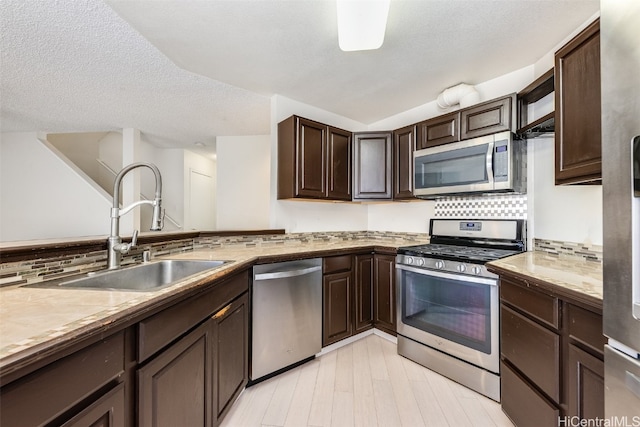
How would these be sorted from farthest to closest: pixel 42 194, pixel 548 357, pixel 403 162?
pixel 42 194 < pixel 403 162 < pixel 548 357

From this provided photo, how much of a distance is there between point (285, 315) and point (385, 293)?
1.01m

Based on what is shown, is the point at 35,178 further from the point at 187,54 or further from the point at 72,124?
the point at 187,54

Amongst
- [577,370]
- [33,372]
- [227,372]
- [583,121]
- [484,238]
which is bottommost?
[227,372]

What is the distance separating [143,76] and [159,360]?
255 centimetres

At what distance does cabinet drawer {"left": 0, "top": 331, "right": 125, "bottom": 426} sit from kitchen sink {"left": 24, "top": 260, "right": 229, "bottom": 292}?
0.96 feet

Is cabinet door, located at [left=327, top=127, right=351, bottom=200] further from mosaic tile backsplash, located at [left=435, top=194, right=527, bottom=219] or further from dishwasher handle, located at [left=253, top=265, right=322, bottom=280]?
mosaic tile backsplash, located at [left=435, top=194, right=527, bottom=219]

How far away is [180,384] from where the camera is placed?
105cm

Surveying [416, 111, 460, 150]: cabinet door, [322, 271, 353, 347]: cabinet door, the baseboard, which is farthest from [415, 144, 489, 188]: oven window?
the baseboard

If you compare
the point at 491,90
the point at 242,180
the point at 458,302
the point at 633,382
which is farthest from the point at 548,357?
the point at 242,180

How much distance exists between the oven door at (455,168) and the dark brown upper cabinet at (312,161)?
74 centimetres

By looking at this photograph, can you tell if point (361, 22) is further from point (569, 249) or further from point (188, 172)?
point (188, 172)

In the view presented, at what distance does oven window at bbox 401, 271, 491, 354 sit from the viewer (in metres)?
1.74

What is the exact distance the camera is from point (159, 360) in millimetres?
925

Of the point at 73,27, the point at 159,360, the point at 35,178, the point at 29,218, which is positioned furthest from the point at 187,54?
the point at 29,218
